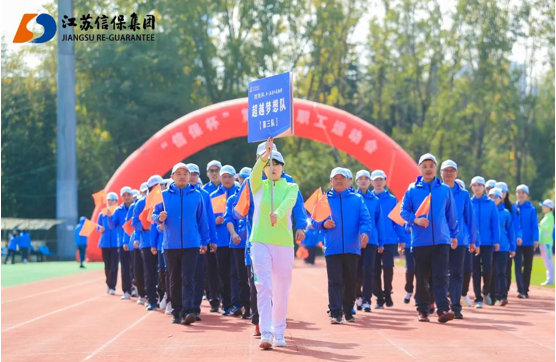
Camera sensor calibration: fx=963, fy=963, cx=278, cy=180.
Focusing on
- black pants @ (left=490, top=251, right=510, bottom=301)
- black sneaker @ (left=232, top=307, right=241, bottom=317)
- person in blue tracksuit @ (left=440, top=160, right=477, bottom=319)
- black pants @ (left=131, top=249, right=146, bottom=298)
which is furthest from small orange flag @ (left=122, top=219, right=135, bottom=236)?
black pants @ (left=490, top=251, right=510, bottom=301)

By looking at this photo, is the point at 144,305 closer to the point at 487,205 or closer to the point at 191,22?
the point at 487,205

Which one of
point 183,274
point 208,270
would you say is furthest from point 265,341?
point 208,270

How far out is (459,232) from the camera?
13922 mm

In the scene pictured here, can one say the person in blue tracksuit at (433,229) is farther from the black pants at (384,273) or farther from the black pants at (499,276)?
the black pants at (499,276)

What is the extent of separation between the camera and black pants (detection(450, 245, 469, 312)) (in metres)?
13.6

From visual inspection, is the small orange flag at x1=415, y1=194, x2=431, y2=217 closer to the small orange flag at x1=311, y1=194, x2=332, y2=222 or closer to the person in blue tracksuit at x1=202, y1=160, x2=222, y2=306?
the small orange flag at x1=311, y1=194, x2=332, y2=222

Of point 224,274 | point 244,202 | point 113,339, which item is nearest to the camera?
point 244,202

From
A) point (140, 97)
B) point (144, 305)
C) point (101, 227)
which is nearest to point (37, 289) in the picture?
point (101, 227)

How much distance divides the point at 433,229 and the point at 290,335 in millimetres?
2587

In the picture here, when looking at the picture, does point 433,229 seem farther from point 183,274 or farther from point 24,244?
point 24,244

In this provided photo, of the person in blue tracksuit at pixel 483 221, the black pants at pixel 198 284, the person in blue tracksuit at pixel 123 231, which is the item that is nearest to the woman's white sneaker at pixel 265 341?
the black pants at pixel 198 284

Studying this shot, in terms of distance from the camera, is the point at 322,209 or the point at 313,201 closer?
the point at 322,209

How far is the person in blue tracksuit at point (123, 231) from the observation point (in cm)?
1820

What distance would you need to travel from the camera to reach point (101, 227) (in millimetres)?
19797
